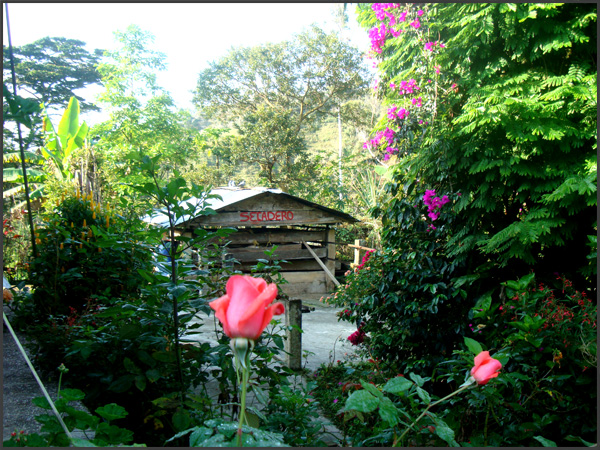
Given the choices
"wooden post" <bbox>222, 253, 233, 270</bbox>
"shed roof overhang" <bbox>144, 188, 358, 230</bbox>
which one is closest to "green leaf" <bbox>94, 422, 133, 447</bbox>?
"wooden post" <bbox>222, 253, 233, 270</bbox>

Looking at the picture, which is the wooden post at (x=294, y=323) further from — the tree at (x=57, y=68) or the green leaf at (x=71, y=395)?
the tree at (x=57, y=68)

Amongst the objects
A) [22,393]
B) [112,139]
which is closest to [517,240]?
[22,393]

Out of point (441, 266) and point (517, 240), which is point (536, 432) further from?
point (441, 266)

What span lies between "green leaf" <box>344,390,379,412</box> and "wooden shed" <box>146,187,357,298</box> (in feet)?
27.5

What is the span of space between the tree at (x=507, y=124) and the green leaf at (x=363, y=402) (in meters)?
2.10

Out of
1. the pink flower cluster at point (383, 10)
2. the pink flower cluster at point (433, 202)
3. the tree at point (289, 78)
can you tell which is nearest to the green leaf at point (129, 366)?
the pink flower cluster at point (433, 202)

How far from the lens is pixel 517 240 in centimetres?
284

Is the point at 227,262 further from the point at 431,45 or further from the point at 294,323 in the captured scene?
the point at 431,45

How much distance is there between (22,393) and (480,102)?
3.18 metres

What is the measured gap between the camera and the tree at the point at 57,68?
1348 centimetres

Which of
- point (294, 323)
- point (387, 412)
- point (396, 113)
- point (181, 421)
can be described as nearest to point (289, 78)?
point (396, 113)

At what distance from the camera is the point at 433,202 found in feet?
11.1

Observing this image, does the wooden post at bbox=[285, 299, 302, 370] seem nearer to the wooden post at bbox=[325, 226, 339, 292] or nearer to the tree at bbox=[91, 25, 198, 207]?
the wooden post at bbox=[325, 226, 339, 292]

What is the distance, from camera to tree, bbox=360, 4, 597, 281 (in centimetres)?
275
